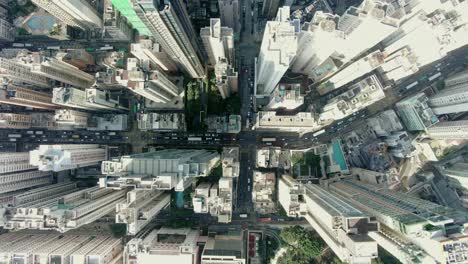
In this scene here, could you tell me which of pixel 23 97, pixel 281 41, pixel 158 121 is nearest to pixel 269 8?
pixel 281 41

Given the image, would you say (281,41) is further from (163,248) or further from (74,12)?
(163,248)

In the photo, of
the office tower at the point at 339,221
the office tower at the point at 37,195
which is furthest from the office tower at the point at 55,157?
the office tower at the point at 339,221

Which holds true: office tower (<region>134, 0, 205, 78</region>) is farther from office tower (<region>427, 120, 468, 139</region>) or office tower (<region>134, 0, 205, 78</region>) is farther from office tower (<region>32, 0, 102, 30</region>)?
office tower (<region>427, 120, 468, 139</region>)

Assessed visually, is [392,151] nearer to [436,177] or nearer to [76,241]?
[436,177]

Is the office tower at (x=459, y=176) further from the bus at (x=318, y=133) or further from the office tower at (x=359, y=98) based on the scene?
the bus at (x=318, y=133)

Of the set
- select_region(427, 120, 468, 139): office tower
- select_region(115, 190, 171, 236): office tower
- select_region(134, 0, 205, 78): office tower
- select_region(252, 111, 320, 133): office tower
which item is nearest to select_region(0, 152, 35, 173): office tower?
select_region(115, 190, 171, 236): office tower

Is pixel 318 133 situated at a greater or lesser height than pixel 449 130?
lesser
